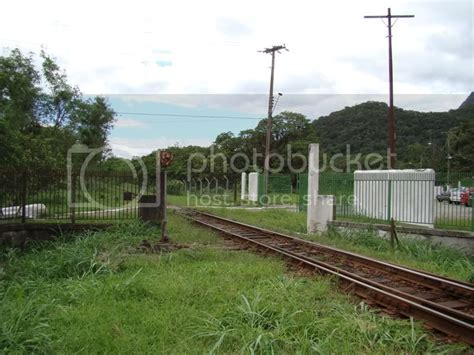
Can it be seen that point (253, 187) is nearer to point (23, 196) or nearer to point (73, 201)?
point (73, 201)

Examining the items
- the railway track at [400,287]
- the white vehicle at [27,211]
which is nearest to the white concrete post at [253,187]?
the white vehicle at [27,211]

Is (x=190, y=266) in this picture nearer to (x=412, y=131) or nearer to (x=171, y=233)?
(x=171, y=233)

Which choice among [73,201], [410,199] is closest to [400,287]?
[410,199]

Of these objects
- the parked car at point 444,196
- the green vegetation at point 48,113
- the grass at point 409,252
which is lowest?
the grass at point 409,252

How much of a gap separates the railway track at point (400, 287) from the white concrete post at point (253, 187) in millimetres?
21981

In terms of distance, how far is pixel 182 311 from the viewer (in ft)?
20.2

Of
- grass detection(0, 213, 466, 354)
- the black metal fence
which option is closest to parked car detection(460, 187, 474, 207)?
grass detection(0, 213, 466, 354)

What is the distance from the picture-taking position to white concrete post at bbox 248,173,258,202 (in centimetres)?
3434

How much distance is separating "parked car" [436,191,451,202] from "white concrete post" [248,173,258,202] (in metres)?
19.0

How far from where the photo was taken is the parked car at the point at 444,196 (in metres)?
14.6

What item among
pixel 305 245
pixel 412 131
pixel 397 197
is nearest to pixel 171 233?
pixel 305 245

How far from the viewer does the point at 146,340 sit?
17.0 feet

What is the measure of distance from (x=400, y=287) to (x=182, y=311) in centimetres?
393

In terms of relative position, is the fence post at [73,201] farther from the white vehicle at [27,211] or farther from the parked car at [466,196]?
the parked car at [466,196]
